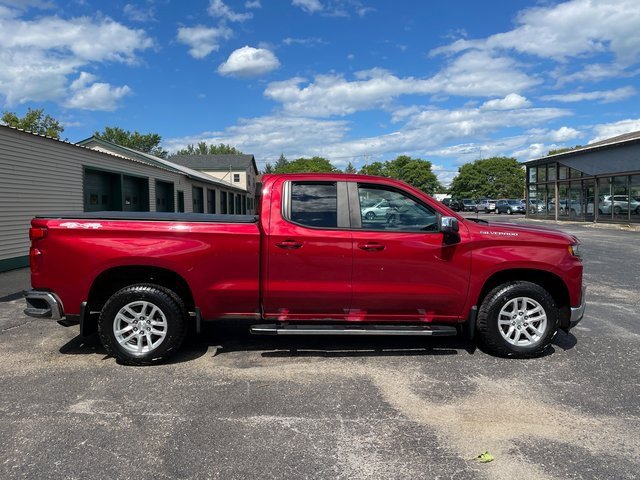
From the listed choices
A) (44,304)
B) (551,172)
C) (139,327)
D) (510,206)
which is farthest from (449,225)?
(510,206)

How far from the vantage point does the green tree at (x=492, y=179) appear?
294ft

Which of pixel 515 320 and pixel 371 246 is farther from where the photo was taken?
pixel 515 320

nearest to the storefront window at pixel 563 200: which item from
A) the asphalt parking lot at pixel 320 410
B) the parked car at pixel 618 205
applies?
the parked car at pixel 618 205

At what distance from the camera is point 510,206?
50562mm

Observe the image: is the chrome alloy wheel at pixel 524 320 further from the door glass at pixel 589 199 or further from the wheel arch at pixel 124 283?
the door glass at pixel 589 199

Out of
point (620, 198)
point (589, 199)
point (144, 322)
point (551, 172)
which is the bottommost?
point (144, 322)

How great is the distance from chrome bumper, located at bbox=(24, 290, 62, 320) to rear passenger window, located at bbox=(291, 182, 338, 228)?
2409 mm

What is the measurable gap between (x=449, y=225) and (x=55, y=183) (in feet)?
38.2

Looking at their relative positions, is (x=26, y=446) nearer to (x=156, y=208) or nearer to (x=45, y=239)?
(x=45, y=239)

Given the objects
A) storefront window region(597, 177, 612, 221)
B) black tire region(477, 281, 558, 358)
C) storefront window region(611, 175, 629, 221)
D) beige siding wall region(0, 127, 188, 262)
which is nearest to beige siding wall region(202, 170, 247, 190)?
storefront window region(597, 177, 612, 221)

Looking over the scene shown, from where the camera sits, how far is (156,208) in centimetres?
2053

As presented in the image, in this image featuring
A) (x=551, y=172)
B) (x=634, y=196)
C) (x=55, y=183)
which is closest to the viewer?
(x=55, y=183)

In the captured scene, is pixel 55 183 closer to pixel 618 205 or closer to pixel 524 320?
pixel 524 320

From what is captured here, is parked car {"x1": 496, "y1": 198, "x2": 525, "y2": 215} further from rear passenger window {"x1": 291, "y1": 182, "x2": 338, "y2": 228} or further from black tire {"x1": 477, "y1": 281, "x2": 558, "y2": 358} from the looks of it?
rear passenger window {"x1": 291, "y1": 182, "x2": 338, "y2": 228}
